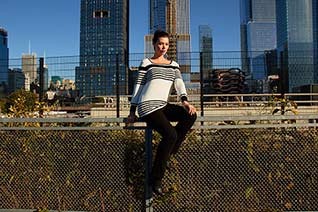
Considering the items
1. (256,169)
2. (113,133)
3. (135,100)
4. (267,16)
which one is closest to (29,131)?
(113,133)

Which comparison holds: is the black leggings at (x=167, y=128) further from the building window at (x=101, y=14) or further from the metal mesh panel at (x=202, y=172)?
the building window at (x=101, y=14)

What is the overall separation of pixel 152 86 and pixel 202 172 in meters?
1.21

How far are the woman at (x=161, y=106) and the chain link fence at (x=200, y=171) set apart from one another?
36cm

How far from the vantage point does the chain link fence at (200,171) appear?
3770 mm

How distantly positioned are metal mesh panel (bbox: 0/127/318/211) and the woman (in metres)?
0.40

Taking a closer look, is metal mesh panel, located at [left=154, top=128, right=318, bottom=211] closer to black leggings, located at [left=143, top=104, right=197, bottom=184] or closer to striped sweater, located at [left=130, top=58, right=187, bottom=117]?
black leggings, located at [left=143, top=104, right=197, bottom=184]

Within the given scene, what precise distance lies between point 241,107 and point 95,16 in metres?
147

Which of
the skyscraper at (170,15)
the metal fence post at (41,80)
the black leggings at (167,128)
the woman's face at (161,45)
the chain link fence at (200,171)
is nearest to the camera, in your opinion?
the black leggings at (167,128)

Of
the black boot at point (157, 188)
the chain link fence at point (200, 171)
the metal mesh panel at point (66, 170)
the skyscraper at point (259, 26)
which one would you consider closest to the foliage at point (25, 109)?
the metal mesh panel at point (66, 170)

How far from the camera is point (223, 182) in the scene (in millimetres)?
3822

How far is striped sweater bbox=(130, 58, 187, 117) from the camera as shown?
3275 mm

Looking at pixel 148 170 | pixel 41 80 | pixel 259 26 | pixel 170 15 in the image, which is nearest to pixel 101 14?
pixel 170 15

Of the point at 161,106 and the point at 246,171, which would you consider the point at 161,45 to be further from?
the point at 246,171

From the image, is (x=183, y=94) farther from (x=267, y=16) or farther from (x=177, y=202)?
(x=267, y=16)
